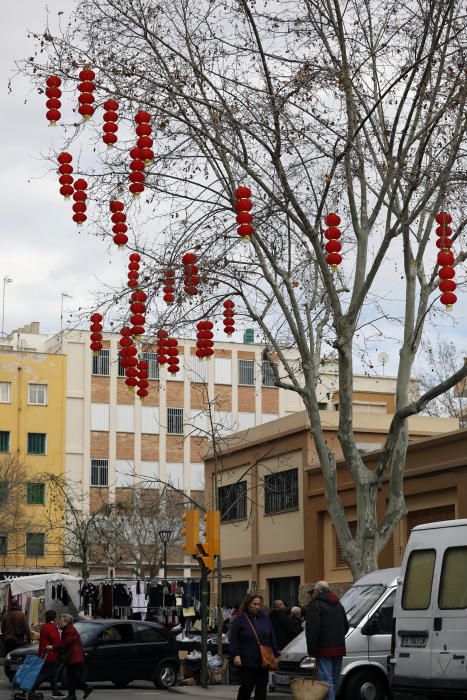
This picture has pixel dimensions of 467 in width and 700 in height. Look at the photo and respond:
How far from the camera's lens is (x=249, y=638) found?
15.6 metres

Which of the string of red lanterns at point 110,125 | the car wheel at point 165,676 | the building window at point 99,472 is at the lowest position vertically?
the car wheel at point 165,676

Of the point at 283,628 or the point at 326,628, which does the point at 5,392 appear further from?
the point at 326,628

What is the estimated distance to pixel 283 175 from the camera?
19.9 meters

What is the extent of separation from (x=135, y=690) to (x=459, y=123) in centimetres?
1283

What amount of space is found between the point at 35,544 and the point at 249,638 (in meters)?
51.6

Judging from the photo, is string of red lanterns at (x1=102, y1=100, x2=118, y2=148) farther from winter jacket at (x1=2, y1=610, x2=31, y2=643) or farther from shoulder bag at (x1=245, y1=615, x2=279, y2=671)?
winter jacket at (x1=2, y1=610, x2=31, y2=643)

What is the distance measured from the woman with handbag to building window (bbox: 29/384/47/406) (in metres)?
54.7

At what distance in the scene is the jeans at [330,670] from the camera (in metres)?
15.3

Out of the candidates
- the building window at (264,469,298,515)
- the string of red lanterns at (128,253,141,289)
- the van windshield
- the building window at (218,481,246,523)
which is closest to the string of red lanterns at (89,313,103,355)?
the string of red lanterns at (128,253,141,289)

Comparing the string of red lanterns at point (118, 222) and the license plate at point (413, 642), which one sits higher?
the string of red lanterns at point (118, 222)

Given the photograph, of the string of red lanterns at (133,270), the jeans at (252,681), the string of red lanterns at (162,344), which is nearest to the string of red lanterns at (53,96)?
the string of red lanterns at (133,270)

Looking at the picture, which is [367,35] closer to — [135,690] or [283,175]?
[283,175]

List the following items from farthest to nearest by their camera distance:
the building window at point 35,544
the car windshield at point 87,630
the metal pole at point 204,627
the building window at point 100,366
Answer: the building window at point 100,366 → the building window at point 35,544 → the car windshield at point 87,630 → the metal pole at point 204,627

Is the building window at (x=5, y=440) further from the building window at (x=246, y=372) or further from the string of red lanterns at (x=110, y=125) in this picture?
the string of red lanterns at (x=110, y=125)
